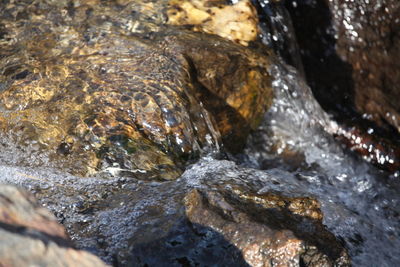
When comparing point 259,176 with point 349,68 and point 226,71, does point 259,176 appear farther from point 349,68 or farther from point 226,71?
point 349,68

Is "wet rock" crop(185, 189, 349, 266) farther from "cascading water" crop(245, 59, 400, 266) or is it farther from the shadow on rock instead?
"cascading water" crop(245, 59, 400, 266)

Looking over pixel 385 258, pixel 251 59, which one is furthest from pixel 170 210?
pixel 251 59

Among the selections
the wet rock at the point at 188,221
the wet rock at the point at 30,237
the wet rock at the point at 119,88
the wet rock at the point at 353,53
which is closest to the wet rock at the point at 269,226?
the wet rock at the point at 188,221

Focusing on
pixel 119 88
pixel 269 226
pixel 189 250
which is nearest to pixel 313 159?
pixel 119 88

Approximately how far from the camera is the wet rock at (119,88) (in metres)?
2.81

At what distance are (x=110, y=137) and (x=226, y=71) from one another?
104 cm

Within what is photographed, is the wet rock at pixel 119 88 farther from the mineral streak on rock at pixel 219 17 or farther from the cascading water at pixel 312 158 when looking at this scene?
the cascading water at pixel 312 158

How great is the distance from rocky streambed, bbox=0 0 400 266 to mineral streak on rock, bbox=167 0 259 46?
10mm

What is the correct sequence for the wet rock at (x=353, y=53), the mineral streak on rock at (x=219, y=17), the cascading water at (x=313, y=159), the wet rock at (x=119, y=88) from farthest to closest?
the wet rock at (x=353, y=53) → the mineral streak on rock at (x=219, y=17) → the cascading water at (x=313, y=159) → the wet rock at (x=119, y=88)

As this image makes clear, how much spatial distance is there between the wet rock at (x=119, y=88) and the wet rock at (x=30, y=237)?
1361 millimetres

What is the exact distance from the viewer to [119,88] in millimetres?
3084

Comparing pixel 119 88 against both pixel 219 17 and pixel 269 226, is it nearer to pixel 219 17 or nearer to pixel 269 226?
pixel 219 17

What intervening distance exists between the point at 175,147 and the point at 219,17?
1182 millimetres

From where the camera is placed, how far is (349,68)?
14.2 feet
